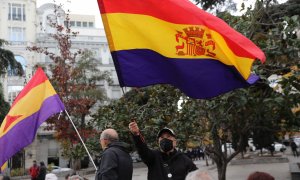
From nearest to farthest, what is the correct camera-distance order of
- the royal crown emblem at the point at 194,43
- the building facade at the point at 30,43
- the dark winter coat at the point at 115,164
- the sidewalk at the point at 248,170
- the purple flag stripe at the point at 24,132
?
the dark winter coat at the point at 115,164 → the royal crown emblem at the point at 194,43 → the purple flag stripe at the point at 24,132 → the sidewalk at the point at 248,170 → the building facade at the point at 30,43

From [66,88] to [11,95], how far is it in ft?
106

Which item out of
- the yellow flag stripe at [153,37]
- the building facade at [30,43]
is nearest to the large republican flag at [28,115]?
the yellow flag stripe at [153,37]

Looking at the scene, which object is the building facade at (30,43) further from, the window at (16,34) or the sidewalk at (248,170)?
the sidewalk at (248,170)

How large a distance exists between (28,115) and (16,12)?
151 ft

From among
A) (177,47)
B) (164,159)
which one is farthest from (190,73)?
(164,159)

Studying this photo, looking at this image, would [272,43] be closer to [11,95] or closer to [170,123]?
[170,123]

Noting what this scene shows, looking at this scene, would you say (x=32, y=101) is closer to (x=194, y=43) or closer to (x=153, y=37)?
(x=153, y=37)

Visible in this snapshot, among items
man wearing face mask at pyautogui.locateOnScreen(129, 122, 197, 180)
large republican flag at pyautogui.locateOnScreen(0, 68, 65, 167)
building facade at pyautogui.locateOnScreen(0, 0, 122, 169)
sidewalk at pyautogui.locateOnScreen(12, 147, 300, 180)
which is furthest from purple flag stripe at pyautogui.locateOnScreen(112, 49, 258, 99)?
building facade at pyautogui.locateOnScreen(0, 0, 122, 169)

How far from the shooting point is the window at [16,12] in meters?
51.4

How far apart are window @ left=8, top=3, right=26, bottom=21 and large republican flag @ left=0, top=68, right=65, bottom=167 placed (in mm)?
45435

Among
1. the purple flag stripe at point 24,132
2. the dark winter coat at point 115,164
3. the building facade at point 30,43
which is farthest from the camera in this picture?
the building facade at point 30,43

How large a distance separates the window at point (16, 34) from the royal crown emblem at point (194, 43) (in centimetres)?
4882

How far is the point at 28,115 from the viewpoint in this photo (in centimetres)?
823

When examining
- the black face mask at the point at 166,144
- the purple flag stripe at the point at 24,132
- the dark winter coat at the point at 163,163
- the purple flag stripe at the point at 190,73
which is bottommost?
the dark winter coat at the point at 163,163
